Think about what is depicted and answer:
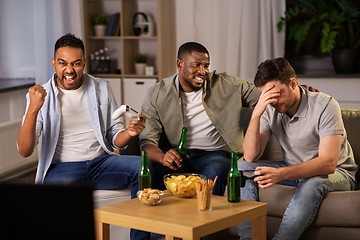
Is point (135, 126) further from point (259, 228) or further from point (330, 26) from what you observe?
point (330, 26)

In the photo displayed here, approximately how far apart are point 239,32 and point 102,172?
2.66 meters

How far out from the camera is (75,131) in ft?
7.71

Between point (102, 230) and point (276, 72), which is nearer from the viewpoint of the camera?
point (102, 230)

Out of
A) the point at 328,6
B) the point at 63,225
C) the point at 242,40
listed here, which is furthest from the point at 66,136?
the point at 328,6

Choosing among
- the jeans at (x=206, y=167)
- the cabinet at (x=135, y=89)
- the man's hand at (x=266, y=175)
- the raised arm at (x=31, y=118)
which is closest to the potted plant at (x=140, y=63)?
the cabinet at (x=135, y=89)

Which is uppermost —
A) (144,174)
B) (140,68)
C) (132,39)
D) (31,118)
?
(132,39)

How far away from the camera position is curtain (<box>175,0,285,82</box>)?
14.0 feet

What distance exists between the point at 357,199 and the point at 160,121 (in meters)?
1.20

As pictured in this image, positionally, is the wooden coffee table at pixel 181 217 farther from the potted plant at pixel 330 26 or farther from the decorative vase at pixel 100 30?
the decorative vase at pixel 100 30

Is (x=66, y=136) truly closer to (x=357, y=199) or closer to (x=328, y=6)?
(x=357, y=199)

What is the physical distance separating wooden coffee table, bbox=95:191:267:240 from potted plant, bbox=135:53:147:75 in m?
2.90

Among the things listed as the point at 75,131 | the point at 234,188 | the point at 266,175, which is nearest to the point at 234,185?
the point at 234,188

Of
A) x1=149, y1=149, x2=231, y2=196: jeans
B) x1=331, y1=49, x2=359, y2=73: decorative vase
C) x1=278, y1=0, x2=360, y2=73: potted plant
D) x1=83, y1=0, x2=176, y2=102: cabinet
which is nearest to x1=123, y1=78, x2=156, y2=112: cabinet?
x1=83, y1=0, x2=176, y2=102: cabinet

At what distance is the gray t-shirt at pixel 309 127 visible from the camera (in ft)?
6.72
